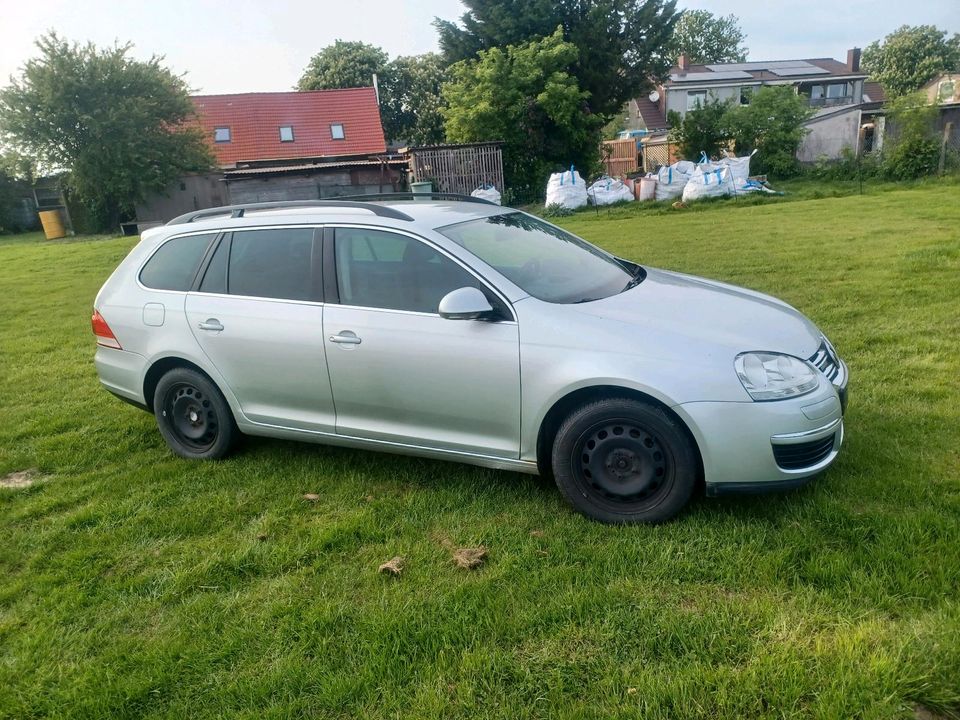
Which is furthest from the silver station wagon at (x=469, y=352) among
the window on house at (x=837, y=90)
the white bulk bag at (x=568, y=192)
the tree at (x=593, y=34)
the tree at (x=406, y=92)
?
the window on house at (x=837, y=90)

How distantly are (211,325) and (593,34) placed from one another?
89.1 feet

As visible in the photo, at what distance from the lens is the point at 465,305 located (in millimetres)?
3402

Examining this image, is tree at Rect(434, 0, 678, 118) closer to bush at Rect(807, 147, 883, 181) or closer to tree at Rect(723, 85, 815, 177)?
tree at Rect(723, 85, 815, 177)

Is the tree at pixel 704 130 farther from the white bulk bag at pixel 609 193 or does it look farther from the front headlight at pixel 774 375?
the front headlight at pixel 774 375

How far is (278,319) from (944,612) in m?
3.44

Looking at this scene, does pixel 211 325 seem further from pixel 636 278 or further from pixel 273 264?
pixel 636 278

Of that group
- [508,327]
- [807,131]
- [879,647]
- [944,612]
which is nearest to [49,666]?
[508,327]

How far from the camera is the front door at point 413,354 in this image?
3.48m

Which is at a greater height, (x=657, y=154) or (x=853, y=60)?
(x=853, y=60)

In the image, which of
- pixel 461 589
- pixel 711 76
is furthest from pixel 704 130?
pixel 711 76

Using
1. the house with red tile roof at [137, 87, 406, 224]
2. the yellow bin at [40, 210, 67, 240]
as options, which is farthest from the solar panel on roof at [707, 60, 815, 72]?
the yellow bin at [40, 210, 67, 240]

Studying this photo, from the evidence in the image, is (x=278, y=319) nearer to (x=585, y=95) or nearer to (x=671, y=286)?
(x=671, y=286)

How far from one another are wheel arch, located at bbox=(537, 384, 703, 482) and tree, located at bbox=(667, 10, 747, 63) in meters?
94.1

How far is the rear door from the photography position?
3.97 m
